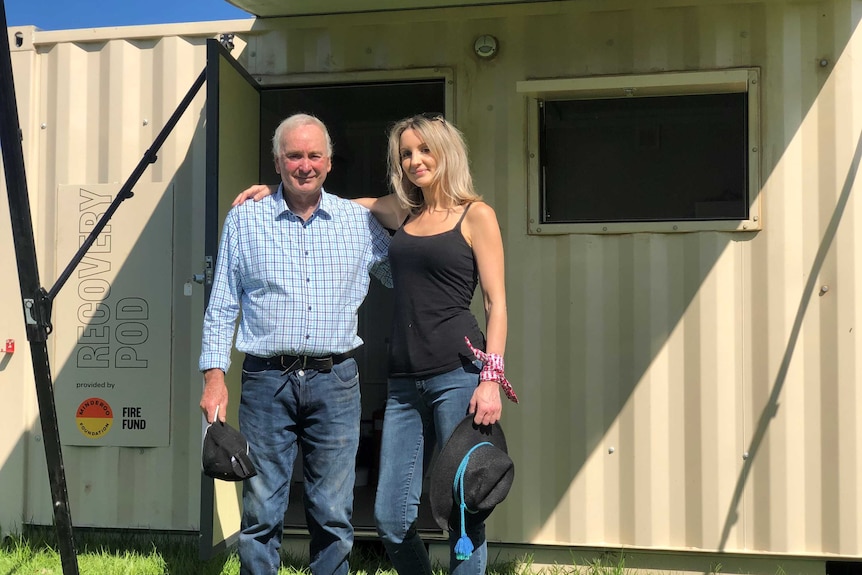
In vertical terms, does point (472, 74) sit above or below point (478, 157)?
above

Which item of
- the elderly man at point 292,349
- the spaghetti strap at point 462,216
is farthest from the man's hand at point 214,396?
the spaghetti strap at point 462,216

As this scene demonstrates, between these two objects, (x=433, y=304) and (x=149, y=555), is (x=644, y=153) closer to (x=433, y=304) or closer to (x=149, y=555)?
(x=433, y=304)

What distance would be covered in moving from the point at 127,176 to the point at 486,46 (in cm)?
184

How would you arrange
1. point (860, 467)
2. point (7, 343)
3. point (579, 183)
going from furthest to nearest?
1. point (7, 343)
2. point (579, 183)
3. point (860, 467)

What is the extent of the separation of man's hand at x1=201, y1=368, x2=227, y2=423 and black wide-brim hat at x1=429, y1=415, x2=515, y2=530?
2.25 ft

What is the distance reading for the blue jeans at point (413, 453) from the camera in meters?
2.57

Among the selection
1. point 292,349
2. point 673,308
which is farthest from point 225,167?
point 673,308

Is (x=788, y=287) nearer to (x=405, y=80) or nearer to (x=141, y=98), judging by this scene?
(x=405, y=80)

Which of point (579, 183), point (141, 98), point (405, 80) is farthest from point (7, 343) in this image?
point (579, 183)

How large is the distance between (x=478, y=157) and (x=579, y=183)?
0.48 metres

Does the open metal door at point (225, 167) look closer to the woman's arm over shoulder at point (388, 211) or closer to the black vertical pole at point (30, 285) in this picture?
the black vertical pole at point (30, 285)

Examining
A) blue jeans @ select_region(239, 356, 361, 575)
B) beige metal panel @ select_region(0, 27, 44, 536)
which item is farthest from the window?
beige metal panel @ select_region(0, 27, 44, 536)

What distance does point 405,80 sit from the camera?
4.02m

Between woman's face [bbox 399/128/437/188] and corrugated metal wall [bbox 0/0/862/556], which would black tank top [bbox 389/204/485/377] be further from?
corrugated metal wall [bbox 0/0/862/556]
